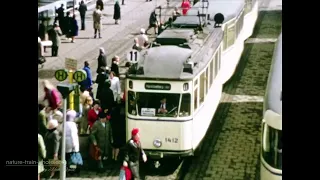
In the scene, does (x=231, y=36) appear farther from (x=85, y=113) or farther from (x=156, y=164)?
(x=156, y=164)

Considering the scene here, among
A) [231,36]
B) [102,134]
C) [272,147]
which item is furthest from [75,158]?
[231,36]

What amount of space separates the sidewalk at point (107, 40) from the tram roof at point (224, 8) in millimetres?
3741

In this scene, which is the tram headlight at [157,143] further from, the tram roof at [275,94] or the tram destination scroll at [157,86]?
the tram roof at [275,94]

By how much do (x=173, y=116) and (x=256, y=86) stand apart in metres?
Answer: 9.01

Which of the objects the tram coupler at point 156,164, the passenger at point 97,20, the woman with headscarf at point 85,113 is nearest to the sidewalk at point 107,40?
the passenger at point 97,20

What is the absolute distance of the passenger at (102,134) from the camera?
14.1 metres

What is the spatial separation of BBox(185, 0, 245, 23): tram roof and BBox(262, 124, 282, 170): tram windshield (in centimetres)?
934

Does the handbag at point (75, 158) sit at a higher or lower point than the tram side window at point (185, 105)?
lower

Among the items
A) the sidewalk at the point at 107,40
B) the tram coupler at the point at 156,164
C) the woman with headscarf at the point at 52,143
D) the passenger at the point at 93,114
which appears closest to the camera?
the woman with headscarf at the point at 52,143

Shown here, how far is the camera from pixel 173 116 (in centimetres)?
1415

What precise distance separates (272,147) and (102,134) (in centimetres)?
380
